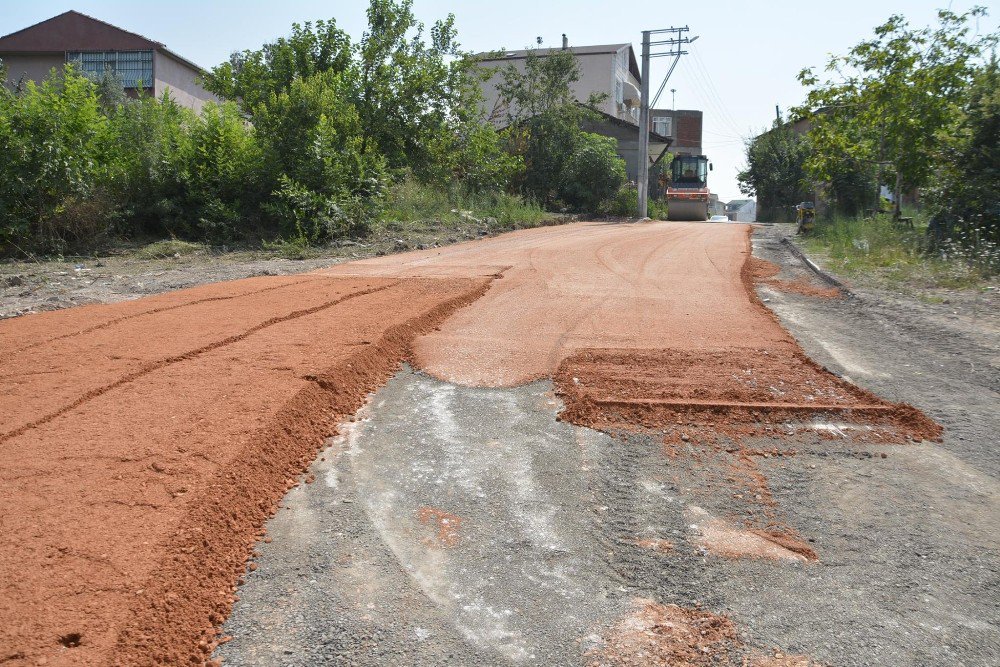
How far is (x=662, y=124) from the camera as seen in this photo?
78000 mm

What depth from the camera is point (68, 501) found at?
3.57 meters

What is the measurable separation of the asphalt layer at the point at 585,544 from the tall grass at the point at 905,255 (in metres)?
7.31

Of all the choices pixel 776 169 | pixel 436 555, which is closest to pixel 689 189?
pixel 776 169

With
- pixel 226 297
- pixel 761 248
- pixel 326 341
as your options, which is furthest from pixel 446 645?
pixel 761 248

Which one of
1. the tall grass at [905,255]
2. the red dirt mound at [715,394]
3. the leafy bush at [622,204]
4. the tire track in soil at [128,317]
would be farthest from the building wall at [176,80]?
the red dirt mound at [715,394]

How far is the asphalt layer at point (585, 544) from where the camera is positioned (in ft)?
9.77

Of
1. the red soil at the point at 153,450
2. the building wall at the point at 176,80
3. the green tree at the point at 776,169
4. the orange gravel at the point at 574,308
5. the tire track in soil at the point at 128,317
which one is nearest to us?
the red soil at the point at 153,450

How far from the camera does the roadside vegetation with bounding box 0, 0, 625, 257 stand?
45.5 ft

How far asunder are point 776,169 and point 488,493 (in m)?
46.0

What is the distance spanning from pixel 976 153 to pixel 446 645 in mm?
15424

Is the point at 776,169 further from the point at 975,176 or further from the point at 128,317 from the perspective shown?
the point at 128,317

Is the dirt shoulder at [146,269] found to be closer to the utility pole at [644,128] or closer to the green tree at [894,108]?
the green tree at [894,108]

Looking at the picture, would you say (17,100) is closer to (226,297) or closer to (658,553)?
(226,297)

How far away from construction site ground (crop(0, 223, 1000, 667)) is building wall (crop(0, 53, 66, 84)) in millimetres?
35454
